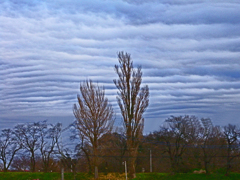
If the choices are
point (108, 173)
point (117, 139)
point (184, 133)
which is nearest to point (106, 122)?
point (117, 139)

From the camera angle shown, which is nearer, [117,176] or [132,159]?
[132,159]

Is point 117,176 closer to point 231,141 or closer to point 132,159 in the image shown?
point 132,159

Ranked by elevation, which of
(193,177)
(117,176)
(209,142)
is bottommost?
(193,177)

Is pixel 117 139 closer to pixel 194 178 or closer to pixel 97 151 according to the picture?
pixel 97 151

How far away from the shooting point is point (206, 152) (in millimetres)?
41656

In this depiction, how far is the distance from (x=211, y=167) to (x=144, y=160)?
45.5 feet

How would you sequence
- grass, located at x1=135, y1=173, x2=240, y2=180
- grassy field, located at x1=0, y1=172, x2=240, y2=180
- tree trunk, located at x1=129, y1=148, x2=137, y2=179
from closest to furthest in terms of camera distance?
grass, located at x1=135, y1=173, x2=240, y2=180 < grassy field, located at x1=0, y1=172, x2=240, y2=180 < tree trunk, located at x1=129, y1=148, x2=137, y2=179

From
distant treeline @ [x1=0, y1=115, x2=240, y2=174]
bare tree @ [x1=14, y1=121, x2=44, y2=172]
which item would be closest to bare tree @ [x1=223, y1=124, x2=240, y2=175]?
distant treeline @ [x1=0, y1=115, x2=240, y2=174]

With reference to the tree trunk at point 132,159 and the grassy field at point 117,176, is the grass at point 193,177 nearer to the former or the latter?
the grassy field at point 117,176

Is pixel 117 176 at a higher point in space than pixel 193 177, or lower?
higher

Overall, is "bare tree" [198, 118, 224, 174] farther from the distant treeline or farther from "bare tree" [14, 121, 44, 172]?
"bare tree" [14, 121, 44, 172]

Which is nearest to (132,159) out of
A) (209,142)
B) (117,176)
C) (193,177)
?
(117,176)

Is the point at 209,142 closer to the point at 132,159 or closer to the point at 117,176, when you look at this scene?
the point at 132,159

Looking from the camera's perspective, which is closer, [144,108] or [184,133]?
[144,108]
